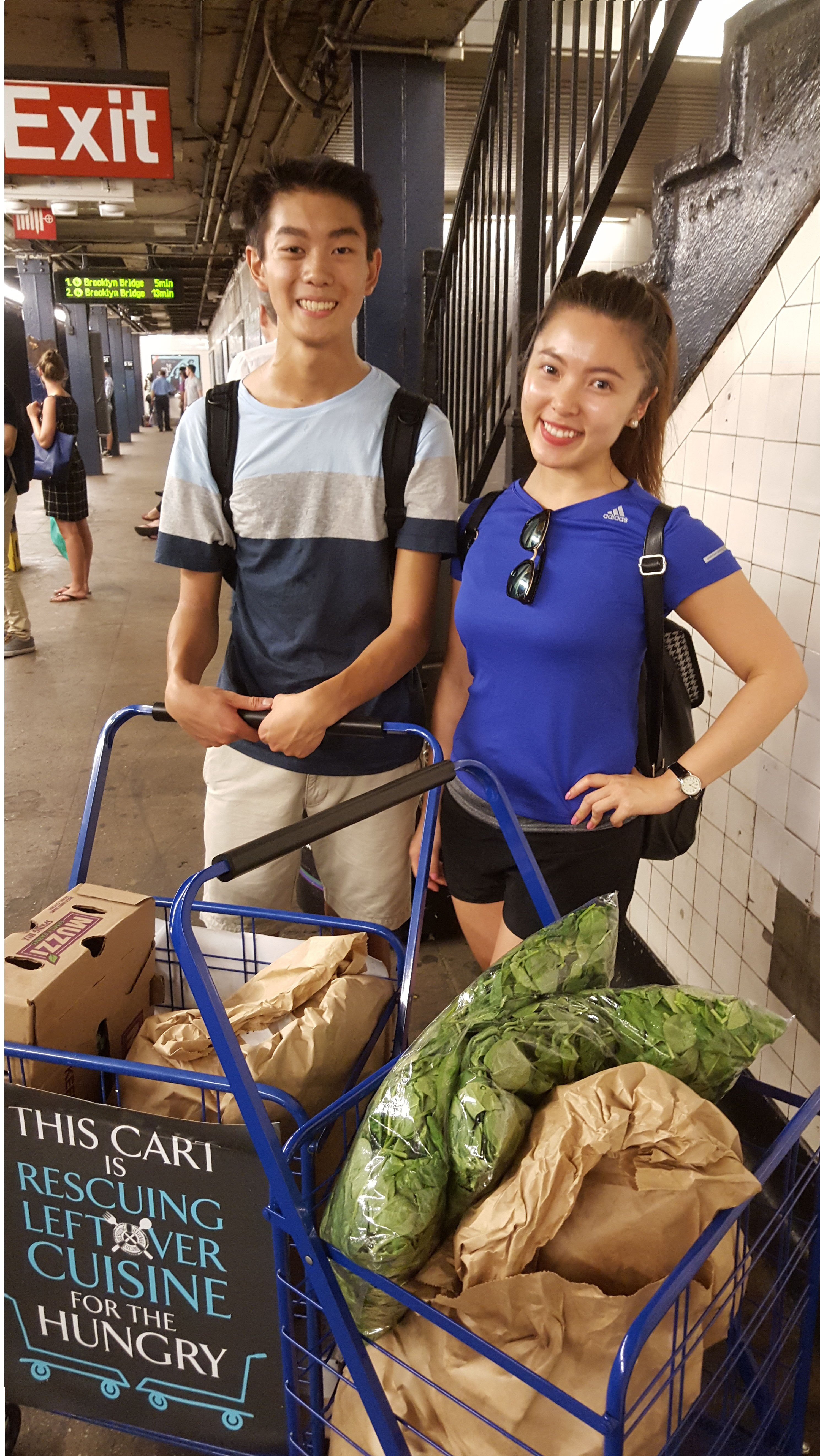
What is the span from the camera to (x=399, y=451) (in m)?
1.80

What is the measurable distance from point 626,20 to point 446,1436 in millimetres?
3115

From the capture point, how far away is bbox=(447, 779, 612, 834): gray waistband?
166cm

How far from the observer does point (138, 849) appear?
4129 millimetres

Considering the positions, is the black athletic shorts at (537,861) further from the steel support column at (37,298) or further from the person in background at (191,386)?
the person in background at (191,386)

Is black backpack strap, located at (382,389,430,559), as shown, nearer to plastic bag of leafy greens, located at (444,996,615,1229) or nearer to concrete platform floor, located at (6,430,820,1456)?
plastic bag of leafy greens, located at (444,996,615,1229)

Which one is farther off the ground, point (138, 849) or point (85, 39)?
point (85, 39)

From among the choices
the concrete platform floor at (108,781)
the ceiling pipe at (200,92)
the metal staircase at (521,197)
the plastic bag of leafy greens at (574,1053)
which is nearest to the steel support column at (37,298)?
the ceiling pipe at (200,92)

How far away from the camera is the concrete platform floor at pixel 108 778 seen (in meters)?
3.14

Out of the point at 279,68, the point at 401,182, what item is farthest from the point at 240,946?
the point at 279,68

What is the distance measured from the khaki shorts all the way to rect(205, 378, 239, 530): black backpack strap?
52 centimetres

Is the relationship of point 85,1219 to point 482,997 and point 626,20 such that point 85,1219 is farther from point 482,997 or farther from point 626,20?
point 626,20

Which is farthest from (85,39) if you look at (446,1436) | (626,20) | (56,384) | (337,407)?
(446,1436)

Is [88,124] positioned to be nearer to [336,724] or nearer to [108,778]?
[108,778]

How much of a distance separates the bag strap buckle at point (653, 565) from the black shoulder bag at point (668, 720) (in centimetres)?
11
